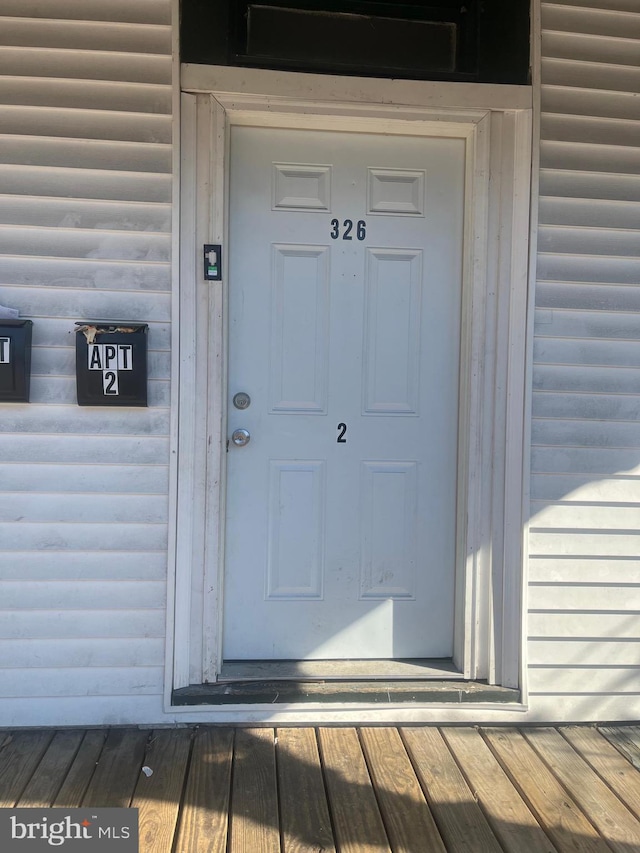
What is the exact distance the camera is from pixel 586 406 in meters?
2.63

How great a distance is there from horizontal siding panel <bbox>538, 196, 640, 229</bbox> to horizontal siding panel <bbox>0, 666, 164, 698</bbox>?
223cm

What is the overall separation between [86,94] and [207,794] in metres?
2.40

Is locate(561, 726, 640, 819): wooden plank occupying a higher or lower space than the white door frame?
lower

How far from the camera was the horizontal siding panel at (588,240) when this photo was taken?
258cm

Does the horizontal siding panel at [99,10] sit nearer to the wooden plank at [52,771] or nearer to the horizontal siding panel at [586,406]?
the horizontal siding panel at [586,406]

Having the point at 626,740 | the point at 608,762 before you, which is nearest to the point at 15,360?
the point at 608,762

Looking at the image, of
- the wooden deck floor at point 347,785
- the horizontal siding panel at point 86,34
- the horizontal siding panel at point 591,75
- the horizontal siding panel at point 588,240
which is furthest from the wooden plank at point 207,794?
the horizontal siding panel at point 591,75

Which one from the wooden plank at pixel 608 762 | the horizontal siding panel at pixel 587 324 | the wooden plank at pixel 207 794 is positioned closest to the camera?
the wooden plank at pixel 207 794

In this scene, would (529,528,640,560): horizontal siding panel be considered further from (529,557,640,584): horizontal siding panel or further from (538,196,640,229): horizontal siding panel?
(538,196,640,229): horizontal siding panel

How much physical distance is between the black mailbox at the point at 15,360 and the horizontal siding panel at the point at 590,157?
6.56 feet

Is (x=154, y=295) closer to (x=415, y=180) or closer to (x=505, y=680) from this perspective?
(x=415, y=180)

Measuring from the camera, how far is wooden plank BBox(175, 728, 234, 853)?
191 centimetres

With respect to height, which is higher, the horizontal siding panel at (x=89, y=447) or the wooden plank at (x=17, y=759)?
the horizontal siding panel at (x=89, y=447)

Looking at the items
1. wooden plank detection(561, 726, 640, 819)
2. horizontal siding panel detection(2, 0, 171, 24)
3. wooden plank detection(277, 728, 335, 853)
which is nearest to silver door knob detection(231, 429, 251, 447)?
wooden plank detection(277, 728, 335, 853)
